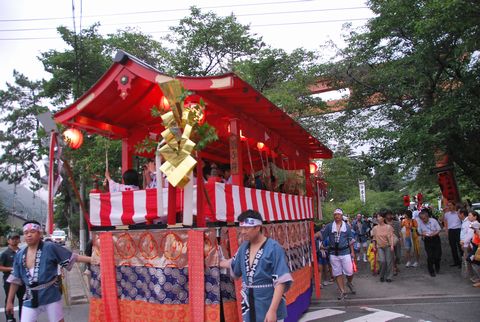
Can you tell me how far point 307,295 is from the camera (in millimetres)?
9500

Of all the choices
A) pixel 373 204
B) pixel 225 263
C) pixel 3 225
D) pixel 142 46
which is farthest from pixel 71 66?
pixel 3 225

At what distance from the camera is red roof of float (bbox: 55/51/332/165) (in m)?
5.95

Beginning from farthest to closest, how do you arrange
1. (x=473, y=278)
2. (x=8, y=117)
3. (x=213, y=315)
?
1. (x=8, y=117)
2. (x=473, y=278)
3. (x=213, y=315)

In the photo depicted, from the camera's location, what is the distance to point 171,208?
5.68m

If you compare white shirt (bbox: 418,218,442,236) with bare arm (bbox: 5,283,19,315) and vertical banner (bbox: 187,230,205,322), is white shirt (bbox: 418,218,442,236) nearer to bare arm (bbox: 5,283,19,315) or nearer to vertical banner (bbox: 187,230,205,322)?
vertical banner (bbox: 187,230,205,322)

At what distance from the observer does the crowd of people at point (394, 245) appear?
959cm

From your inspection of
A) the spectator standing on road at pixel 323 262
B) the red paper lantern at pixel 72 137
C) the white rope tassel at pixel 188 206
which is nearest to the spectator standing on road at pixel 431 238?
the spectator standing on road at pixel 323 262

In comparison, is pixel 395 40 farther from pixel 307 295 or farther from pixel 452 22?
pixel 307 295

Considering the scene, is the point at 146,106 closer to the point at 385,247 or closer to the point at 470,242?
the point at 385,247

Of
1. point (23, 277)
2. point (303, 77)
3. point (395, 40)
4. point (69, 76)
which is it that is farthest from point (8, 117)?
point (23, 277)

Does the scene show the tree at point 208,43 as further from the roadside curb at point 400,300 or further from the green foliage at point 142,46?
the roadside curb at point 400,300

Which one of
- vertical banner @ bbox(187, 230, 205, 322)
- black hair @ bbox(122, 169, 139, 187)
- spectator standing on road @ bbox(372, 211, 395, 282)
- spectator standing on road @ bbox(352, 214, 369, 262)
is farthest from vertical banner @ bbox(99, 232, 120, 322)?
spectator standing on road @ bbox(352, 214, 369, 262)

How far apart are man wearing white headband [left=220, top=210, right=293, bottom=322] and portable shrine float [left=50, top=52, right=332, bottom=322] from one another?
104 cm

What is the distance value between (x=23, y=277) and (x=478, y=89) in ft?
42.2
